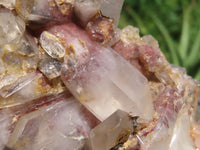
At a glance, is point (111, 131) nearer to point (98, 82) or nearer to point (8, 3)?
point (98, 82)

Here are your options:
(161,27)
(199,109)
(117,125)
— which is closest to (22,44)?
(117,125)

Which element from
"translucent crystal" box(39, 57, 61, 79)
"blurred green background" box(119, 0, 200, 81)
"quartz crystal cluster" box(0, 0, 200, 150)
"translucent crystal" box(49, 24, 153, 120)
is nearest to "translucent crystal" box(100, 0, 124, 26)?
"quartz crystal cluster" box(0, 0, 200, 150)

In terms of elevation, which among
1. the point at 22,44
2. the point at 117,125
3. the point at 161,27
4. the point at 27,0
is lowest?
the point at 161,27

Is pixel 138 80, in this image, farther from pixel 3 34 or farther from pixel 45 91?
pixel 3 34

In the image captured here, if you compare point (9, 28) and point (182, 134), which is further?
point (182, 134)

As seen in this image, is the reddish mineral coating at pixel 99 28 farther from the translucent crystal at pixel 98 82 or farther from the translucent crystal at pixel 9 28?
the translucent crystal at pixel 9 28

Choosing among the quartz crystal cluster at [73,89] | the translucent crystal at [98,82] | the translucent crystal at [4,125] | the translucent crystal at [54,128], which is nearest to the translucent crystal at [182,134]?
the quartz crystal cluster at [73,89]

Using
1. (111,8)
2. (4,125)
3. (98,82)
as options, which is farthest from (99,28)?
(4,125)

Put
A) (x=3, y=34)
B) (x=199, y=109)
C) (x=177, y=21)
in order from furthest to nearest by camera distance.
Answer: (x=177, y=21), (x=199, y=109), (x=3, y=34)
